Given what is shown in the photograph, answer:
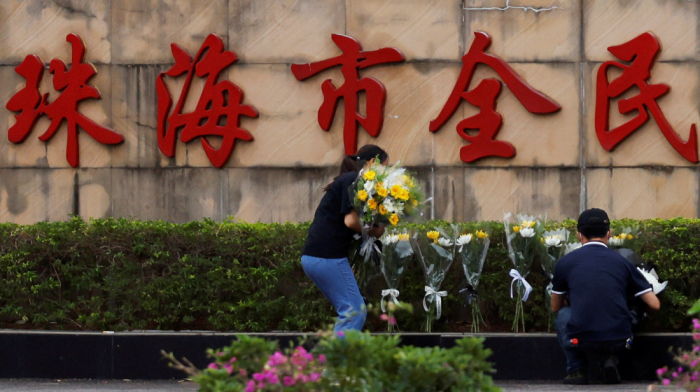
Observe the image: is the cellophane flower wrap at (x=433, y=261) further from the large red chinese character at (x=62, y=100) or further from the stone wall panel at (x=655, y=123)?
the large red chinese character at (x=62, y=100)

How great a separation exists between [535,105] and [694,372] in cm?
575

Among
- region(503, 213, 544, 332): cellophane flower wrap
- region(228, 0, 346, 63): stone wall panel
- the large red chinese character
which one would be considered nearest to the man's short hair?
region(503, 213, 544, 332): cellophane flower wrap

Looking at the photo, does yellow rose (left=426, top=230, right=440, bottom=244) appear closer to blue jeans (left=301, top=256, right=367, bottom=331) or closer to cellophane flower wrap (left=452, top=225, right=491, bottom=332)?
cellophane flower wrap (left=452, top=225, right=491, bottom=332)

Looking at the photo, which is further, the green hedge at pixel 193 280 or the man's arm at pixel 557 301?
the green hedge at pixel 193 280

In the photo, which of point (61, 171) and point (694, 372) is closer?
point (694, 372)

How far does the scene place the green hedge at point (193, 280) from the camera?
683cm

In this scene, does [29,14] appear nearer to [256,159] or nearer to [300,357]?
[256,159]

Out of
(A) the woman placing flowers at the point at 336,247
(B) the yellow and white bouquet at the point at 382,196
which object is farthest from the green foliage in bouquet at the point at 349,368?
(B) the yellow and white bouquet at the point at 382,196

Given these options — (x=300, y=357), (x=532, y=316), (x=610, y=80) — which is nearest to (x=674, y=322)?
(x=532, y=316)

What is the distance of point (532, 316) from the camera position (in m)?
6.79

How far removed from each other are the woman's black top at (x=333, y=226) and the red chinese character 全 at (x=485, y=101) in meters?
3.18

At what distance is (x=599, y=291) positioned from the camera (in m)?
5.61

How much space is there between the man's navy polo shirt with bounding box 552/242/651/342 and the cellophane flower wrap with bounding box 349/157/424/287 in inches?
44.2

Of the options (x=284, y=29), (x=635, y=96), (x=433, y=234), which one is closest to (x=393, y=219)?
(x=433, y=234)
